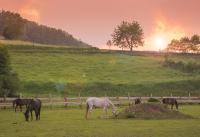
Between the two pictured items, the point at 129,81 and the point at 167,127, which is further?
the point at 129,81

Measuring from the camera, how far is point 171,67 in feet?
334

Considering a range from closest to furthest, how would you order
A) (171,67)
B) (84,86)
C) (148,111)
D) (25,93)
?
(148,111) → (25,93) → (84,86) → (171,67)

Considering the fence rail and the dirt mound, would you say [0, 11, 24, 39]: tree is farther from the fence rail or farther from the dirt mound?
the dirt mound

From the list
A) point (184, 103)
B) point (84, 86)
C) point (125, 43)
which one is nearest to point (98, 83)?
point (84, 86)

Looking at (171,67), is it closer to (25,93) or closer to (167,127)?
(25,93)

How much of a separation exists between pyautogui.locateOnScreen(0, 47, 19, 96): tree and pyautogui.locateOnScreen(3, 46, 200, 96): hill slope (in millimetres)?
12685

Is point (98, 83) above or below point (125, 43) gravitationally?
below

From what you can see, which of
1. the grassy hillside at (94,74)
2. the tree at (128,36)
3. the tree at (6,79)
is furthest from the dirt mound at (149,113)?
the tree at (128,36)

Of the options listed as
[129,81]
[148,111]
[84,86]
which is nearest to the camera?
[148,111]

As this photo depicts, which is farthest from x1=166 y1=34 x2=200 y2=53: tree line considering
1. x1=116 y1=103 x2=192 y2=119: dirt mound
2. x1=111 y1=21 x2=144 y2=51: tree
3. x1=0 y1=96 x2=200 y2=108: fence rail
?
x1=116 y1=103 x2=192 y2=119: dirt mound

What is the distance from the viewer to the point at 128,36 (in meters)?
157

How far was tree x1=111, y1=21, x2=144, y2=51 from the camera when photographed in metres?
156

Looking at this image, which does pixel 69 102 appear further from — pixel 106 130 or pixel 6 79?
pixel 106 130

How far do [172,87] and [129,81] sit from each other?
8.16 m
